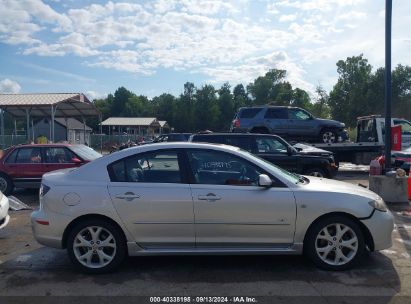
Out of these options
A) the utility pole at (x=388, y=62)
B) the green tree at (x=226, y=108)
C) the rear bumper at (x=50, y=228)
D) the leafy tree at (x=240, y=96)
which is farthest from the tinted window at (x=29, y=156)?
the leafy tree at (x=240, y=96)

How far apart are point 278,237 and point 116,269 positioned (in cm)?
204

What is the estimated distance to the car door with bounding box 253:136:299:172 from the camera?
12555 millimetres

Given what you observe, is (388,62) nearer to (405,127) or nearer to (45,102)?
(405,127)

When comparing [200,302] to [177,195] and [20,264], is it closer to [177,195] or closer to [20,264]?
[177,195]

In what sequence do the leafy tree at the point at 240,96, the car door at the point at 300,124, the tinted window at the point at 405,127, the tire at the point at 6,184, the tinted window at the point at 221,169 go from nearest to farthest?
the tinted window at the point at 221,169
the tire at the point at 6,184
the car door at the point at 300,124
the tinted window at the point at 405,127
the leafy tree at the point at 240,96

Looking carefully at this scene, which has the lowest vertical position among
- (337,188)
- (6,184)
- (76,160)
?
(6,184)

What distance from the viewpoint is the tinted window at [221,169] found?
5.45m

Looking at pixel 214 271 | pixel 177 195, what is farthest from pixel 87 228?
pixel 214 271

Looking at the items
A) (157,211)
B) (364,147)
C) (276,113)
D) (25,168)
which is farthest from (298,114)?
(157,211)

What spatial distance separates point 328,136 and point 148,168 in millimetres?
13801

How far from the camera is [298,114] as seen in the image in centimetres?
1777

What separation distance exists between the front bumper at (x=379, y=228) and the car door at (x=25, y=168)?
9712mm

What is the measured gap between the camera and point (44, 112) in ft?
103

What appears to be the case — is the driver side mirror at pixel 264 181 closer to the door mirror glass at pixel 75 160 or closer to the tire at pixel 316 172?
the tire at pixel 316 172
